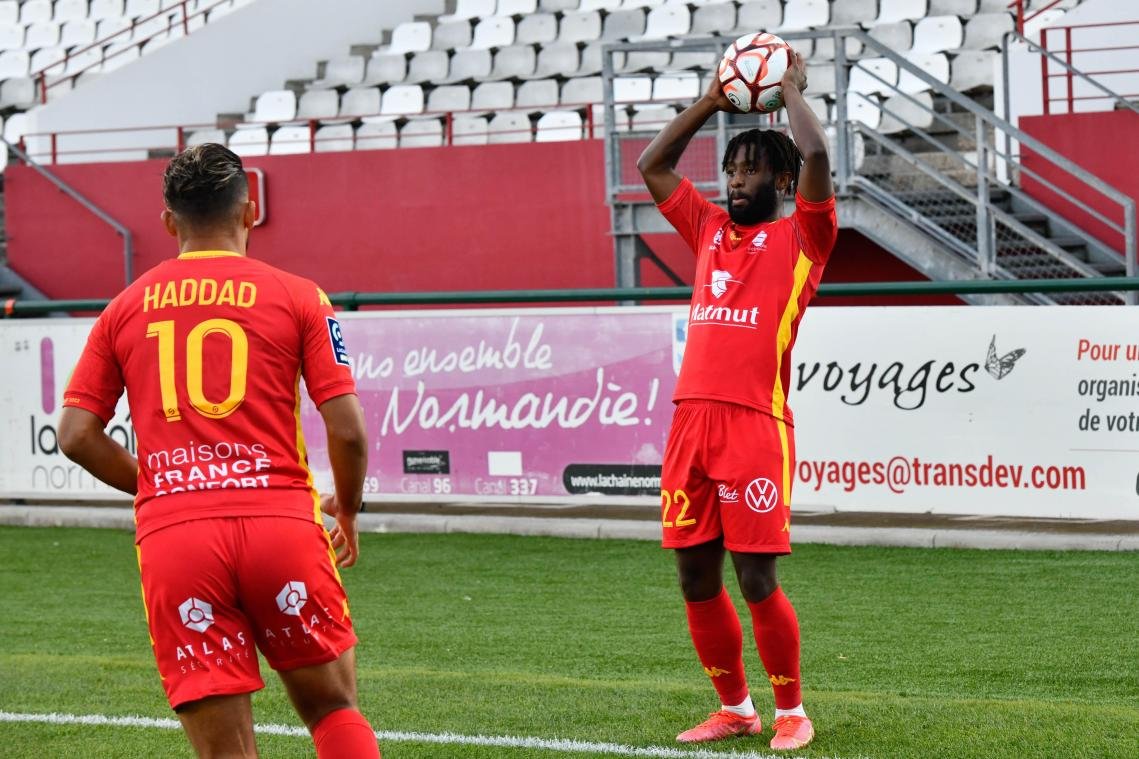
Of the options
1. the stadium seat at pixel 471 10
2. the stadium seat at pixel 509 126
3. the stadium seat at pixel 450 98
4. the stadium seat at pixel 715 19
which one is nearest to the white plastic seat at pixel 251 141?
the stadium seat at pixel 450 98

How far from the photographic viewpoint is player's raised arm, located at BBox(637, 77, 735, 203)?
5184 mm

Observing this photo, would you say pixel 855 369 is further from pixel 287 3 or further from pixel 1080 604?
pixel 287 3

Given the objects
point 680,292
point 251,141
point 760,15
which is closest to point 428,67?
point 251,141

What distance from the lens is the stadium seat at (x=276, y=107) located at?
67.2 ft

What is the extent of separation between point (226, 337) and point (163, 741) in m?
2.44

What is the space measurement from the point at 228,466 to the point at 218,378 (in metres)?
0.20

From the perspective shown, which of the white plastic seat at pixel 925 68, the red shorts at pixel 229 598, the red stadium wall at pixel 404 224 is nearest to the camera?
the red shorts at pixel 229 598

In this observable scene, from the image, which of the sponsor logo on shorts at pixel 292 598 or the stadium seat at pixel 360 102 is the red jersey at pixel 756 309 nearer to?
the sponsor logo on shorts at pixel 292 598

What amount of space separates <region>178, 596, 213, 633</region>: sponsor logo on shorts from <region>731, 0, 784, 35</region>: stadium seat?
638 inches

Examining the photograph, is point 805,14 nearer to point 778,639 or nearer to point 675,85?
point 675,85

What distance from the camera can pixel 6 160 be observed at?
19.7m

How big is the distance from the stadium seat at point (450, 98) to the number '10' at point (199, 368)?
16.6m

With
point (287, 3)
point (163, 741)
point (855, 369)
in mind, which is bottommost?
point (163, 741)

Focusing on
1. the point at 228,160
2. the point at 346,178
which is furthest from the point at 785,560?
the point at 346,178
